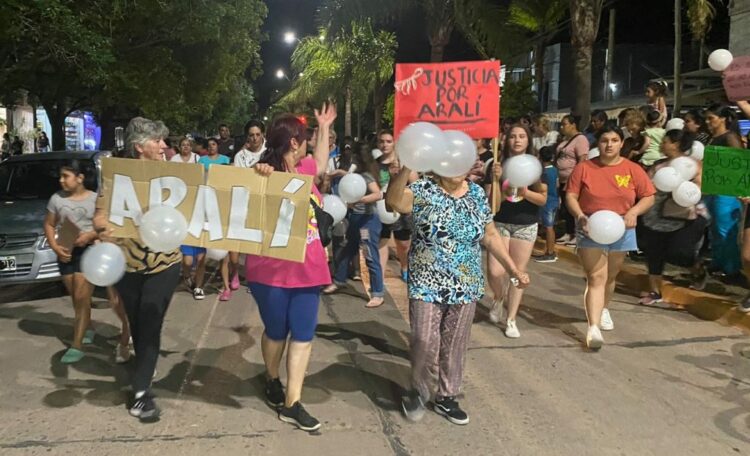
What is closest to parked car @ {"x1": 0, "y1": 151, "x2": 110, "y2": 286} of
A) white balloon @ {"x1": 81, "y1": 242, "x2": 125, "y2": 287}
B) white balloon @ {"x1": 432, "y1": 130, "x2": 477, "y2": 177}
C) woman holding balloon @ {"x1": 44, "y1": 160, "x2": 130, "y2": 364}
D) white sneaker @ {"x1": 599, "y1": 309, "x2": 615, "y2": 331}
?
woman holding balloon @ {"x1": 44, "y1": 160, "x2": 130, "y2": 364}

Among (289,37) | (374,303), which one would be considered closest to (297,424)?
(374,303)

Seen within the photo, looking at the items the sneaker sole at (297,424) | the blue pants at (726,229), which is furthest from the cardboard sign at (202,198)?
the blue pants at (726,229)

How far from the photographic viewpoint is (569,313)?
7.02m

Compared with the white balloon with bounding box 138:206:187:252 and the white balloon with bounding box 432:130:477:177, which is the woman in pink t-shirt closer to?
the white balloon with bounding box 138:206:187:252

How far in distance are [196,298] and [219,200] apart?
3.75m

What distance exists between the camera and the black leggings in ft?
23.3

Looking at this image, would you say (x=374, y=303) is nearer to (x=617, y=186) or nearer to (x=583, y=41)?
(x=617, y=186)

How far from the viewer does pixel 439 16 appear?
1803cm

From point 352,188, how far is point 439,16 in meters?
12.7

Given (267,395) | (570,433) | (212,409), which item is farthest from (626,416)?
(212,409)

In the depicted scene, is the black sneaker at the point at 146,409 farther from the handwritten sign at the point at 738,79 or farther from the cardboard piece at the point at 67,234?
the handwritten sign at the point at 738,79

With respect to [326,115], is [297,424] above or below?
below

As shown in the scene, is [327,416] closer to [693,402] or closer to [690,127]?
[693,402]

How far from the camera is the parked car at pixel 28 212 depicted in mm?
7262
